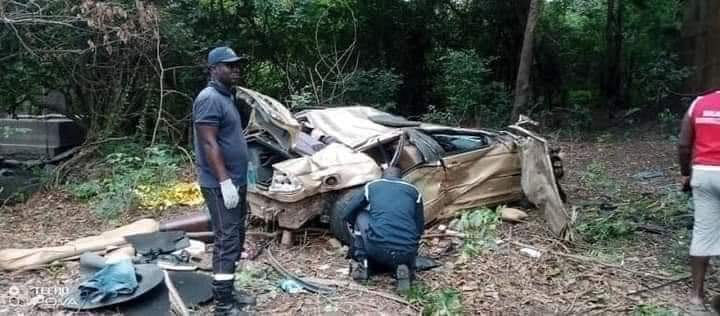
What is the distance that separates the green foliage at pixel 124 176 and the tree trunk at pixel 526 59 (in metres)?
5.61

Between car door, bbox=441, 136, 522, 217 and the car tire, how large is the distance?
3.61 ft

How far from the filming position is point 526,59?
10.5 metres

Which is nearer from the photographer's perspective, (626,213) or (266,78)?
(626,213)

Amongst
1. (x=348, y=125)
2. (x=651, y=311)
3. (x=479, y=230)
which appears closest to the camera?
(x=651, y=311)

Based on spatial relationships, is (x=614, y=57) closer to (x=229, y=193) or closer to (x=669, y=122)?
(x=669, y=122)

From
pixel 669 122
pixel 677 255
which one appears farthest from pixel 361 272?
pixel 669 122

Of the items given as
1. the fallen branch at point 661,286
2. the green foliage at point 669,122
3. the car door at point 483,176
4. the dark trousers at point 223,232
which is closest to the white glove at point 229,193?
the dark trousers at point 223,232

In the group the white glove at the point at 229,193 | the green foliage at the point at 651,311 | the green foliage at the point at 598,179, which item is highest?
the white glove at the point at 229,193

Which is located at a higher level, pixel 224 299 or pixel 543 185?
pixel 543 185

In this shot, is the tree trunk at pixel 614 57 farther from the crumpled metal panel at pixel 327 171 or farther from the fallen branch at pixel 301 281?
the fallen branch at pixel 301 281

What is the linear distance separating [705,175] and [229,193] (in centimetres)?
319

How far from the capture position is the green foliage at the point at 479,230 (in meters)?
5.63

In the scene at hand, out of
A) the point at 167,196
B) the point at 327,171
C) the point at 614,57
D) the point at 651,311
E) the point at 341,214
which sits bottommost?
the point at 651,311

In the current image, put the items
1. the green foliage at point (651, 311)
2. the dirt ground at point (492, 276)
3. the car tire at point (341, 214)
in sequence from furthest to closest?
the car tire at point (341, 214) → the dirt ground at point (492, 276) → the green foliage at point (651, 311)
